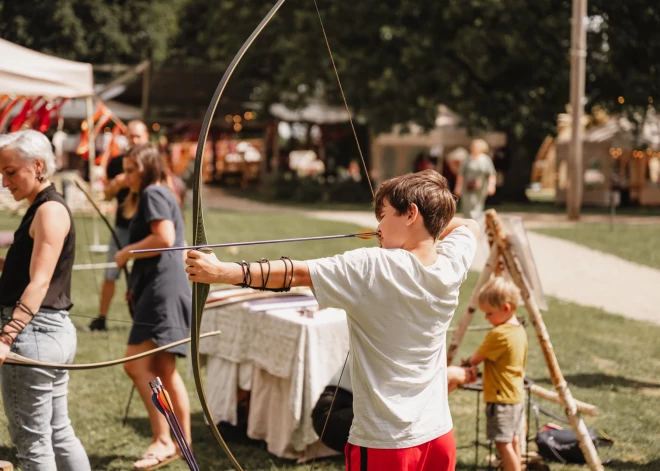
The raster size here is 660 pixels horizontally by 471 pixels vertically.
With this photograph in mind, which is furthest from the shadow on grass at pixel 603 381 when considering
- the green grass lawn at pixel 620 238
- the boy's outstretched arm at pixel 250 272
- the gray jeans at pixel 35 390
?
the green grass lawn at pixel 620 238

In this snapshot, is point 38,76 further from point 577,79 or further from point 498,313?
point 577,79

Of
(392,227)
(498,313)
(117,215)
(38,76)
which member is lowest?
(498,313)

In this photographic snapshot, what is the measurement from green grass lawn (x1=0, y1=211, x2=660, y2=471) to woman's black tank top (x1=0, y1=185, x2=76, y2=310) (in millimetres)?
297

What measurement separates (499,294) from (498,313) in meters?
0.10

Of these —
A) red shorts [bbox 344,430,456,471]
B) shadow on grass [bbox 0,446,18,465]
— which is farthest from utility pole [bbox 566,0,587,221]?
red shorts [bbox 344,430,456,471]

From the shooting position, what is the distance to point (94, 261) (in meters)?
12.1

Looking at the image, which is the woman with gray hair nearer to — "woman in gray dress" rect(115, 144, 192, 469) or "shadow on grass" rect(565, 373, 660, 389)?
"woman in gray dress" rect(115, 144, 192, 469)

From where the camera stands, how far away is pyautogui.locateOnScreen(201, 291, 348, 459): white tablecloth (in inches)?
177

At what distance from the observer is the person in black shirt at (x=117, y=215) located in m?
6.31

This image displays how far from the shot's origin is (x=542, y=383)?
6234mm

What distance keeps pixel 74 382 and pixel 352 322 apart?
412cm

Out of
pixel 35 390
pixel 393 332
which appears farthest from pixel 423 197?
pixel 35 390

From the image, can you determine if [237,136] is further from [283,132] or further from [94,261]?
[94,261]

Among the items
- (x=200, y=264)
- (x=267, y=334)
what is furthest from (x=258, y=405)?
(x=200, y=264)
